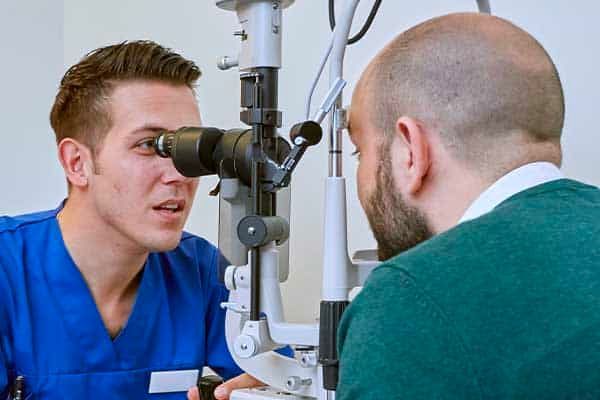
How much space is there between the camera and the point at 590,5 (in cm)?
134

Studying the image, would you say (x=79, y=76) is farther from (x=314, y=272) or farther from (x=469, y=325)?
(x=469, y=325)

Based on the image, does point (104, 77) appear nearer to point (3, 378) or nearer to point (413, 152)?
point (3, 378)

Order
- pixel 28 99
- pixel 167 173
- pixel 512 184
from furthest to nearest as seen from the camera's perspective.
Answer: pixel 28 99 → pixel 167 173 → pixel 512 184

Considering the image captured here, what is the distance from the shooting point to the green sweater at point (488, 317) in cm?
67

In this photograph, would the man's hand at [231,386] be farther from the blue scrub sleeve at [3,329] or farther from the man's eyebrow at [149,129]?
the man's eyebrow at [149,129]

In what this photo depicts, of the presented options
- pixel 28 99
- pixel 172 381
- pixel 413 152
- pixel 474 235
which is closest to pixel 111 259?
pixel 172 381

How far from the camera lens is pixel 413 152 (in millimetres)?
885

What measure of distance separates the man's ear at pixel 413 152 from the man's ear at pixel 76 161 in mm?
763

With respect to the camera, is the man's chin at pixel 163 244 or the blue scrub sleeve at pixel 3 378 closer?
the blue scrub sleeve at pixel 3 378

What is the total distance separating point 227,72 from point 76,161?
0.53 metres

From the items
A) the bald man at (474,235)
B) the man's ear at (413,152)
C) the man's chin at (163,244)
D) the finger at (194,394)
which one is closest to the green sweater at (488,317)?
the bald man at (474,235)

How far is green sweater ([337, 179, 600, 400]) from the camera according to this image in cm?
67

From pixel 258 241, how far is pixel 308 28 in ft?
2.59

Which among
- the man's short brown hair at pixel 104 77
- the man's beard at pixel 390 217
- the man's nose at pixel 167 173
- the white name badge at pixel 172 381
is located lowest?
the white name badge at pixel 172 381
